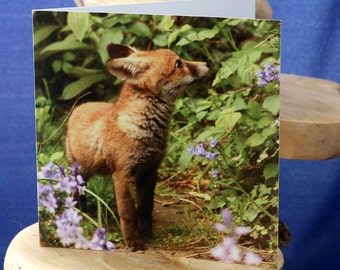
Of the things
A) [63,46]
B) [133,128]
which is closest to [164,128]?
[133,128]

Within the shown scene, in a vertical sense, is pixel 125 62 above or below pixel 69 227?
above

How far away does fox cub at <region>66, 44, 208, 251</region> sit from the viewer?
2.27ft

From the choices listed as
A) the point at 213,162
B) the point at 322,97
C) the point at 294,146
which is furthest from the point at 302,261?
the point at 213,162

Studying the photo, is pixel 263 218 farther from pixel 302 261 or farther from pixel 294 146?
pixel 302 261

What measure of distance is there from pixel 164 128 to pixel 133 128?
0.11ft

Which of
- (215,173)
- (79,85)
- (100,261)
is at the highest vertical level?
(79,85)

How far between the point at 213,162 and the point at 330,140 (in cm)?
A: 18

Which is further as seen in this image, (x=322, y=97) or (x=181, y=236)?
(x=322, y=97)

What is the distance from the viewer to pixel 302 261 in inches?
55.2

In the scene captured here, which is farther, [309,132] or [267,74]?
[309,132]

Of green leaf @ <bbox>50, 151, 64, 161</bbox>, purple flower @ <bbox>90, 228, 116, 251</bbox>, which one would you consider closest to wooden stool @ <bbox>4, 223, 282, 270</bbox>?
purple flower @ <bbox>90, 228, 116, 251</bbox>

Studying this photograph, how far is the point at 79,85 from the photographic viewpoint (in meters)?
0.70

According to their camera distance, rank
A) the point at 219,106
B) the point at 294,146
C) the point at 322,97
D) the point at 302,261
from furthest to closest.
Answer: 1. the point at 302,261
2. the point at 322,97
3. the point at 294,146
4. the point at 219,106

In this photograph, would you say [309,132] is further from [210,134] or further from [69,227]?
[69,227]
